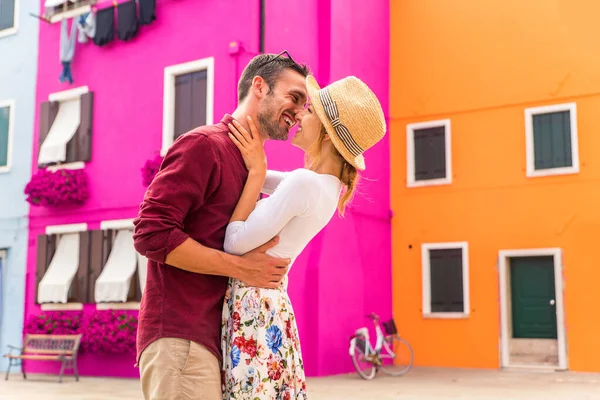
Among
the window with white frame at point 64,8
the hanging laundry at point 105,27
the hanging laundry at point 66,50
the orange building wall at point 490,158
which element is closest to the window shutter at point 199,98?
the hanging laundry at point 105,27

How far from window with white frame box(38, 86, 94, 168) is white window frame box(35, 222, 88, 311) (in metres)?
1.12

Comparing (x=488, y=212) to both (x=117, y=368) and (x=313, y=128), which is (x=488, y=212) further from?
(x=313, y=128)

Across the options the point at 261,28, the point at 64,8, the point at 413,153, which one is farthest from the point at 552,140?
the point at 64,8

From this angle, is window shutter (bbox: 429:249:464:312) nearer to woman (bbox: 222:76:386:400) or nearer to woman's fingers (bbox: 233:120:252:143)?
woman (bbox: 222:76:386:400)

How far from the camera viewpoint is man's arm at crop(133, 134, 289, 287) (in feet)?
7.92

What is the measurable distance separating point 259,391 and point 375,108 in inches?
38.4

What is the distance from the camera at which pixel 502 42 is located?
54.5 feet

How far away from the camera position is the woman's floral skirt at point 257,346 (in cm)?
252

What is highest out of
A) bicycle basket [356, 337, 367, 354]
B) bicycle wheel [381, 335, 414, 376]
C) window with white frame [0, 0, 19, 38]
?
window with white frame [0, 0, 19, 38]

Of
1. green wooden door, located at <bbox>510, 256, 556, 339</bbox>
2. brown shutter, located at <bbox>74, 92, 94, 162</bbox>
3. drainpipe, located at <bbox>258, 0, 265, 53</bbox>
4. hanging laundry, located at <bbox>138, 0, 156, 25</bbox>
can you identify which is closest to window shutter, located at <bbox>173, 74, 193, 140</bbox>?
hanging laundry, located at <bbox>138, 0, 156, 25</bbox>

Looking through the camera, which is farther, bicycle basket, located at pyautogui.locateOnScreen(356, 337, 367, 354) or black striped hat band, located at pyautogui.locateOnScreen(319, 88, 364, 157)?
bicycle basket, located at pyautogui.locateOnScreen(356, 337, 367, 354)

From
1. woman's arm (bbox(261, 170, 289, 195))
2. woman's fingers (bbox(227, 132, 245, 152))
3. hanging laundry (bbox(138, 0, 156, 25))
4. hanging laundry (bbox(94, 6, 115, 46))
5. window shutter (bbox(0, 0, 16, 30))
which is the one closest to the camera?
woman's fingers (bbox(227, 132, 245, 152))

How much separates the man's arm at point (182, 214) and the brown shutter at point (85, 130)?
12.7m

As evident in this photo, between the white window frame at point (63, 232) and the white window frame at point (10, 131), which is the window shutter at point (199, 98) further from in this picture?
the white window frame at point (10, 131)
